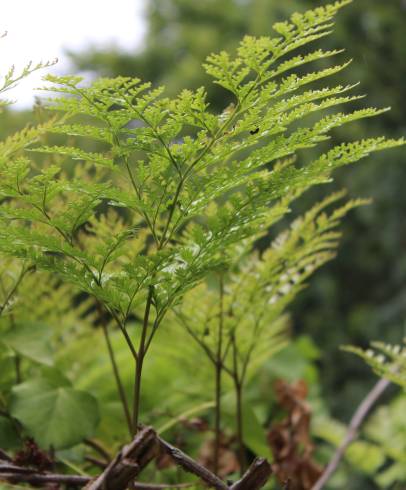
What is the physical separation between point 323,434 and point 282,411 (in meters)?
0.10

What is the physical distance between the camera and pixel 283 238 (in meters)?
0.65

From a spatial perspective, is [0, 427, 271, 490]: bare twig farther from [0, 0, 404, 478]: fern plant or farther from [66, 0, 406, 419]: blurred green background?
[66, 0, 406, 419]: blurred green background

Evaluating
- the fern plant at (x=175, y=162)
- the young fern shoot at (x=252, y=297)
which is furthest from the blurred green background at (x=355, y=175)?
the fern plant at (x=175, y=162)

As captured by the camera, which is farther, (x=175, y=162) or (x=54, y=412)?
(x=54, y=412)

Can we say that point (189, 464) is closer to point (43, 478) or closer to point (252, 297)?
point (43, 478)

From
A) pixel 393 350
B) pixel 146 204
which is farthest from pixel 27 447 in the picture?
pixel 393 350

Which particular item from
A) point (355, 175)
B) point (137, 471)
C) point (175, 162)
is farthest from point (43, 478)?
point (355, 175)

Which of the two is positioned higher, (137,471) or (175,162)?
(175,162)

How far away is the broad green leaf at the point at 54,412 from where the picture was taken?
1.91 feet

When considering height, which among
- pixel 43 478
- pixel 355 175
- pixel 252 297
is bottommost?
pixel 43 478

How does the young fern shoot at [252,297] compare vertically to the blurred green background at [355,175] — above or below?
below

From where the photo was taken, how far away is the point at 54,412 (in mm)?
602

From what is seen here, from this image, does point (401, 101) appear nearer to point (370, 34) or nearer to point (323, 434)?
point (370, 34)

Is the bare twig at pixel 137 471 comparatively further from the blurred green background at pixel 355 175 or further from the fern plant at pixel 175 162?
the blurred green background at pixel 355 175
